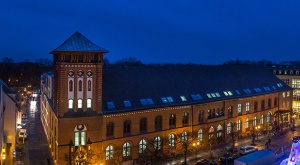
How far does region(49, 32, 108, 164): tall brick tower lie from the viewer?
38.4m

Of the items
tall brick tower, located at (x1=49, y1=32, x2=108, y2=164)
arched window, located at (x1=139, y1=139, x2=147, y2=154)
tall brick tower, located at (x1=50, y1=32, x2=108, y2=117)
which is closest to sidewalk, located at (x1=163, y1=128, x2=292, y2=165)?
arched window, located at (x1=139, y1=139, x2=147, y2=154)

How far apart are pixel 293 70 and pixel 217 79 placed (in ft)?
128

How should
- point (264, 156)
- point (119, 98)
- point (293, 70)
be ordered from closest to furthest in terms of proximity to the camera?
1. point (264, 156)
2. point (119, 98)
3. point (293, 70)

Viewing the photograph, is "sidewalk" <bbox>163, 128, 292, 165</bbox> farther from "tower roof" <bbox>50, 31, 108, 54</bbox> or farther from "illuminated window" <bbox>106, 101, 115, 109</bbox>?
"tower roof" <bbox>50, 31, 108, 54</bbox>

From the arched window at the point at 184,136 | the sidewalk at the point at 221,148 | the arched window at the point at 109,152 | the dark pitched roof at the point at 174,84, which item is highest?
the dark pitched roof at the point at 174,84

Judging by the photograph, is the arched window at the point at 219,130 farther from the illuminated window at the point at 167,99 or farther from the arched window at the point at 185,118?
the illuminated window at the point at 167,99

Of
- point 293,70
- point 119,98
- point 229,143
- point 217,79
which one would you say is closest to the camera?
point 119,98

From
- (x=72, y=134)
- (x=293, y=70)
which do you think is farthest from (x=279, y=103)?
(x=72, y=134)

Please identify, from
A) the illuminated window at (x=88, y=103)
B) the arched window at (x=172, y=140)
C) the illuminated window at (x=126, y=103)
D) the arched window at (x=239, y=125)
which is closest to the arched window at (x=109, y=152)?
the illuminated window at (x=126, y=103)

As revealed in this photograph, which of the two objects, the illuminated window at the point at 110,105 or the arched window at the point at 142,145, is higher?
the illuminated window at the point at 110,105

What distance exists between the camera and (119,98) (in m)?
44.0

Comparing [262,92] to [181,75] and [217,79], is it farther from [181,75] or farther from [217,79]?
[181,75]

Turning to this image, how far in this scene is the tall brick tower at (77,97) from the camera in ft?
126

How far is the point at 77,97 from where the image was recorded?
39.5 metres
